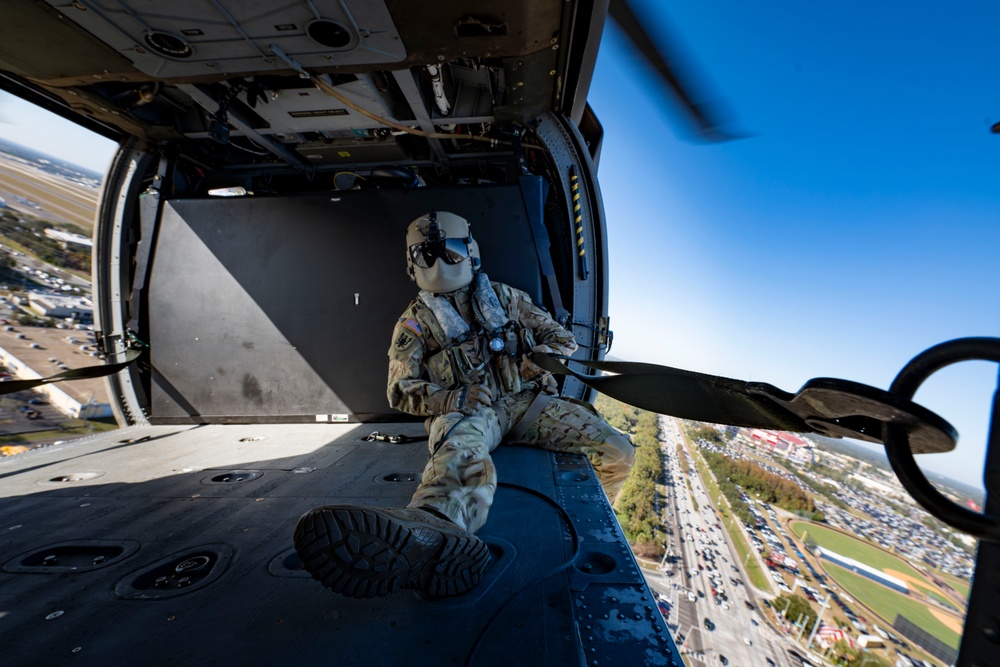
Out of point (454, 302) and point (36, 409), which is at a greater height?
point (454, 302)

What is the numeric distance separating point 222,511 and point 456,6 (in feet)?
7.24

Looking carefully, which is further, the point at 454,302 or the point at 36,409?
the point at 454,302

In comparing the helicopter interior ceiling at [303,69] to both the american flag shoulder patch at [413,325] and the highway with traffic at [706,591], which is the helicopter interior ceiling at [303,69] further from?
the highway with traffic at [706,591]

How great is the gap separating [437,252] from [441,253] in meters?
0.02

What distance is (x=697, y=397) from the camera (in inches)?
33.6

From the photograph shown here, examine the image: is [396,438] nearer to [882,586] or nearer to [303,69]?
[303,69]

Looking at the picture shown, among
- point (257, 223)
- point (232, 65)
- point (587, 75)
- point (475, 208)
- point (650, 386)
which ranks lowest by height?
point (650, 386)

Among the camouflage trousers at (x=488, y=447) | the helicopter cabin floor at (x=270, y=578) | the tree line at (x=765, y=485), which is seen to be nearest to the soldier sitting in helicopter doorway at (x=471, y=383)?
the camouflage trousers at (x=488, y=447)

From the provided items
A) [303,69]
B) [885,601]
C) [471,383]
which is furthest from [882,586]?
[303,69]

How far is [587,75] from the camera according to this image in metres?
2.28

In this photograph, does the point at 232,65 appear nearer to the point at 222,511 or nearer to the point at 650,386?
the point at 222,511

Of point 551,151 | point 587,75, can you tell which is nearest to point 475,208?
point 551,151

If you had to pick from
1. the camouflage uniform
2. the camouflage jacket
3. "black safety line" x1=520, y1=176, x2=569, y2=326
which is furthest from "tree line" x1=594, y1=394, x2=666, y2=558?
the camouflage jacket

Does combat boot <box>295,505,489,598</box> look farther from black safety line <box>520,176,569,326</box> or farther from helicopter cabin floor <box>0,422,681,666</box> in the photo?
black safety line <box>520,176,569,326</box>
